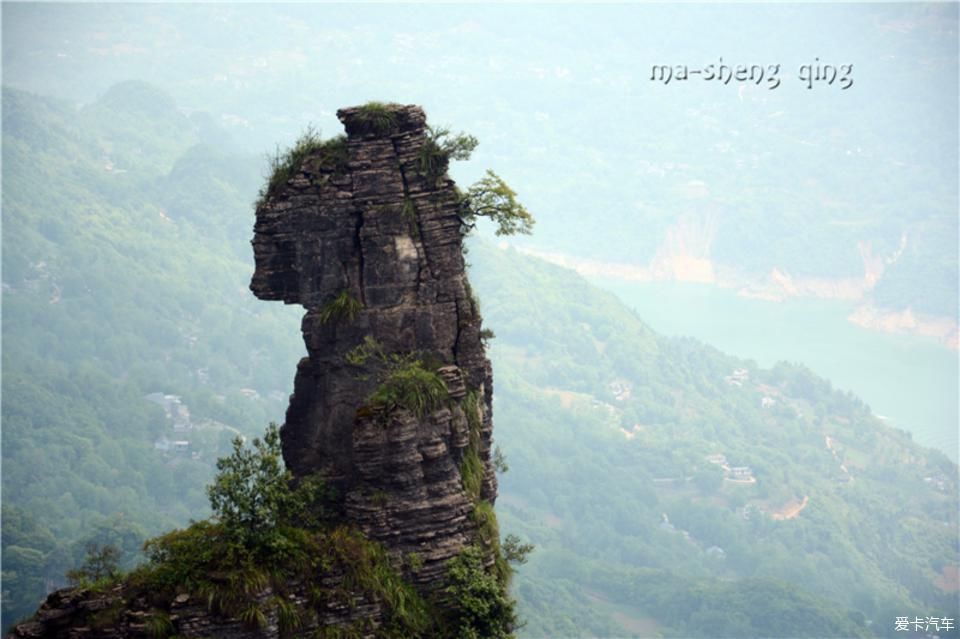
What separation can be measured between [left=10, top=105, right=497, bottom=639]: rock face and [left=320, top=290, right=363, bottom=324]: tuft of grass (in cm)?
3

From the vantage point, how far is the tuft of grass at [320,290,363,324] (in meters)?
49.5

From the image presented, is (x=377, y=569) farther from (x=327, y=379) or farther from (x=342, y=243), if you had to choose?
(x=342, y=243)

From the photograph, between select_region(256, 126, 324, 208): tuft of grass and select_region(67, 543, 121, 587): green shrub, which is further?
select_region(256, 126, 324, 208): tuft of grass

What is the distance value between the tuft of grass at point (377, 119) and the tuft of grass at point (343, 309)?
170 inches

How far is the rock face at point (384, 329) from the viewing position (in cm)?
4809

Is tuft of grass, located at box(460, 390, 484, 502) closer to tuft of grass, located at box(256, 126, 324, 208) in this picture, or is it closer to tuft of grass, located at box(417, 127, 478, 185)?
tuft of grass, located at box(417, 127, 478, 185)

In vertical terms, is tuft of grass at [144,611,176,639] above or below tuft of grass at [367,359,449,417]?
below

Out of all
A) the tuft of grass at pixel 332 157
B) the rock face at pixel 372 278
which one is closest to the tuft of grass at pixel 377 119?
the rock face at pixel 372 278

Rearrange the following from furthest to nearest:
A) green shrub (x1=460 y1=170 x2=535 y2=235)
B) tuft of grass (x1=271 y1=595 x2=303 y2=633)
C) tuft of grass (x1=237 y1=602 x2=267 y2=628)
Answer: green shrub (x1=460 y1=170 x2=535 y2=235), tuft of grass (x1=271 y1=595 x2=303 y2=633), tuft of grass (x1=237 y1=602 x2=267 y2=628)

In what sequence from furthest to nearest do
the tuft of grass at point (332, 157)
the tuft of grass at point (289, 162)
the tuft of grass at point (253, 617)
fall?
the tuft of grass at point (289, 162) → the tuft of grass at point (332, 157) → the tuft of grass at point (253, 617)

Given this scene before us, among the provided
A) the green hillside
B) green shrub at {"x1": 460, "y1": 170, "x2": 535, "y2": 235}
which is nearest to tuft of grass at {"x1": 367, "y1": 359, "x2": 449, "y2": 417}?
green shrub at {"x1": 460, "y1": 170, "x2": 535, "y2": 235}

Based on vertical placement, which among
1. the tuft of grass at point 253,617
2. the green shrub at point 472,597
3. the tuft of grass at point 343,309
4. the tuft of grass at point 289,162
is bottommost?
the tuft of grass at point 253,617

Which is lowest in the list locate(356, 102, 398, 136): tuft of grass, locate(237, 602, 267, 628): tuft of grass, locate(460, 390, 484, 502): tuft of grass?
locate(237, 602, 267, 628): tuft of grass

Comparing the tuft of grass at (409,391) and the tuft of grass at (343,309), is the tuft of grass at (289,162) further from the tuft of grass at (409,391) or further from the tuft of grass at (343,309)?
the tuft of grass at (409,391)
